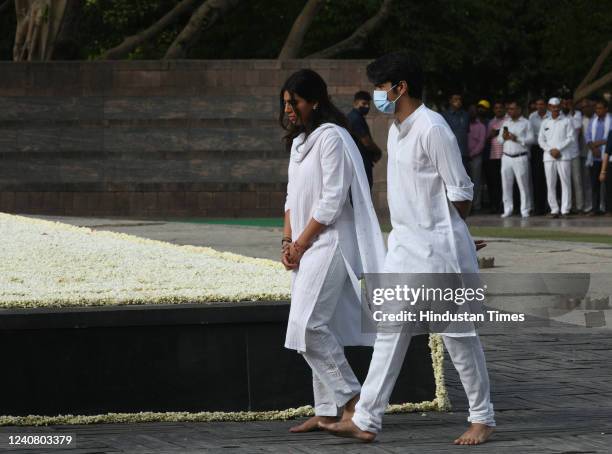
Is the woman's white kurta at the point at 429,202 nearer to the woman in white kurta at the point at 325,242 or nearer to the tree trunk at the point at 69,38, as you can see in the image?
the woman in white kurta at the point at 325,242

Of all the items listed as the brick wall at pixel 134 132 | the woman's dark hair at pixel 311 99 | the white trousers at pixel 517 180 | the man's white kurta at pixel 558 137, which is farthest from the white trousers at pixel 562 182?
the woman's dark hair at pixel 311 99

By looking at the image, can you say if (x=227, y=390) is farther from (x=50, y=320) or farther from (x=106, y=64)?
(x=106, y=64)

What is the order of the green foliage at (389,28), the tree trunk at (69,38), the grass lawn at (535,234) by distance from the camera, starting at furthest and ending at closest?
the green foliage at (389,28)
the tree trunk at (69,38)
the grass lawn at (535,234)

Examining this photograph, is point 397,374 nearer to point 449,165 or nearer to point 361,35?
point 449,165

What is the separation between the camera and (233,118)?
25875mm

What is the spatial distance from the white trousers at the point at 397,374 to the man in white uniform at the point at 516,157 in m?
18.5

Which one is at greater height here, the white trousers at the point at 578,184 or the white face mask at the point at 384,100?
the white face mask at the point at 384,100

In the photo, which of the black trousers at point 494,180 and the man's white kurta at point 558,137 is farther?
the black trousers at point 494,180

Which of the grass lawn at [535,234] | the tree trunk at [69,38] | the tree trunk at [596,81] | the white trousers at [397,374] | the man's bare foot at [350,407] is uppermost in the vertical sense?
the tree trunk at [69,38]

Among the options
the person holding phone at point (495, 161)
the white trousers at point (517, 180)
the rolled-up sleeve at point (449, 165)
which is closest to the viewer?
the rolled-up sleeve at point (449, 165)

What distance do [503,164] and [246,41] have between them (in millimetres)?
10018

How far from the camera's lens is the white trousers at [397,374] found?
6.74 metres

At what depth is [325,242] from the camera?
279 inches

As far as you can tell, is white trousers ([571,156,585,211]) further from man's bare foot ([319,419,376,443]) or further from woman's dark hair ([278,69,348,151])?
man's bare foot ([319,419,376,443])
